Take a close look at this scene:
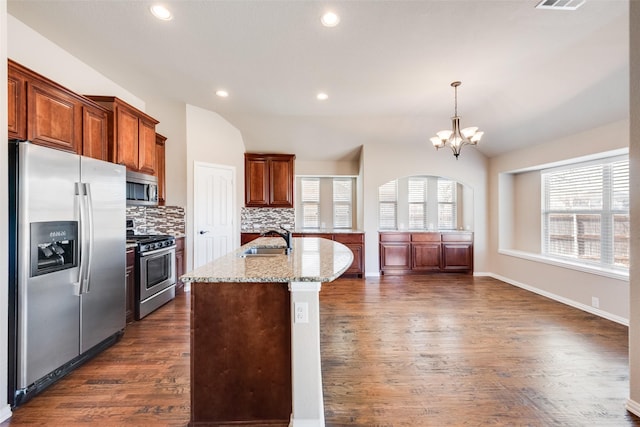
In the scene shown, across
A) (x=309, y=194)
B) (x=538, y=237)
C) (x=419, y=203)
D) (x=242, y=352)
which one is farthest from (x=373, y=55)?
(x=538, y=237)

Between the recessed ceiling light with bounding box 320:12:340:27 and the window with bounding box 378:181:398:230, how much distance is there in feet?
13.5

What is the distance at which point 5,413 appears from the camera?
5.47 ft

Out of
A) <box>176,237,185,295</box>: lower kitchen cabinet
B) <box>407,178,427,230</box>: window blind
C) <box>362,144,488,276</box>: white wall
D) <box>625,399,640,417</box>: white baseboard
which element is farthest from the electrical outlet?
<box>407,178,427,230</box>: window blind

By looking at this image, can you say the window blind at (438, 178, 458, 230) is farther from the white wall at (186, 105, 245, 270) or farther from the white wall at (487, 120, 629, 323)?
the white wall at (186, 105, 245, 270)

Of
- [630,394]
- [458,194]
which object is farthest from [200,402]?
[458,194]

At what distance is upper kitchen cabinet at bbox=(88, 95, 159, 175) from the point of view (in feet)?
9.59

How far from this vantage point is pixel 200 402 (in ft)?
5.13

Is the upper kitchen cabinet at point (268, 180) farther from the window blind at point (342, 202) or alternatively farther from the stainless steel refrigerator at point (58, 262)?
the stainless steel refrigerator at point (58, 262)

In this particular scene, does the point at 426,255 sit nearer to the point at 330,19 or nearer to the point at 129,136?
the point at 330,19

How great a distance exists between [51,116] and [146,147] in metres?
1.24

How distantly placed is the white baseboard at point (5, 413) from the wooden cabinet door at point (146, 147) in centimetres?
246

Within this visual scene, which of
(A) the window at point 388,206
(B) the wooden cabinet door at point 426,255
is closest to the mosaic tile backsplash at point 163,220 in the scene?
(A) the window at point 388,206

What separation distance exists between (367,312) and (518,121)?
11.4 feet

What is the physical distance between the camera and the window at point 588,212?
337cm
